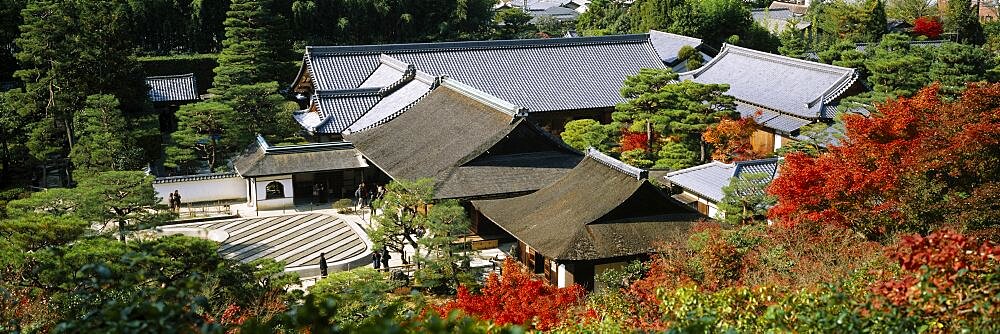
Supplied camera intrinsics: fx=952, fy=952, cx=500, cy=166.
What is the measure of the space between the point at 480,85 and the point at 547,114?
3.61 meters

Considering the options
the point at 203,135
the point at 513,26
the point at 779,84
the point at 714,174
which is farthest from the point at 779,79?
the point at 513,26

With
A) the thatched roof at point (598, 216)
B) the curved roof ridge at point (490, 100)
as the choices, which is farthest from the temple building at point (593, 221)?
the curved roof ridge at point (490, 100)

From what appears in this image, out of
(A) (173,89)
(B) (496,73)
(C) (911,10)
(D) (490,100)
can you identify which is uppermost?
(C) (911,10)

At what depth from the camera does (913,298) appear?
856cm

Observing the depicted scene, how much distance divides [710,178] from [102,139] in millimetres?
17766

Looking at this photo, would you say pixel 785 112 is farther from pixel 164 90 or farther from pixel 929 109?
pixel 164 90

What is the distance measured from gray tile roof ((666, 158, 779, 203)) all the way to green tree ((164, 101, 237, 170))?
48.6ft

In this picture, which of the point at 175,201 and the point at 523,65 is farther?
the point at 523,65

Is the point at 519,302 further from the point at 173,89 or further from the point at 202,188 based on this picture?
the point at 173,89

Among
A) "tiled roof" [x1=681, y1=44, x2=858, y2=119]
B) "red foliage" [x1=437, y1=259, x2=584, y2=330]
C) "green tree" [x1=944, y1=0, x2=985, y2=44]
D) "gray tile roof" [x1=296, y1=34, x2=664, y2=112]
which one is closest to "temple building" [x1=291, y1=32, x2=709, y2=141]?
"gray tile roof" [x1=296, y1=34, x2=664, y2=112]

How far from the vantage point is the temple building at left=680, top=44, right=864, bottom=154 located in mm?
34406

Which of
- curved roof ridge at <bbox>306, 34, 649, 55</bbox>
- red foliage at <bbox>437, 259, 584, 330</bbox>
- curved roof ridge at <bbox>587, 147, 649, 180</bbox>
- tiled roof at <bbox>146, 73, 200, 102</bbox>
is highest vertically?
curved roof ridge at <bbox>306, 34, 649, 55</bbox>

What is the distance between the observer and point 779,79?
124 feet

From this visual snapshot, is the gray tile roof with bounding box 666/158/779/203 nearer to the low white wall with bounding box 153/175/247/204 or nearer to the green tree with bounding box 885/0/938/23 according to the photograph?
the low white wall with bounding box 153/175/247/204
